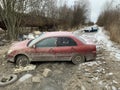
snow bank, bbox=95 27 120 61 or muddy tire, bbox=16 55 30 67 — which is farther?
snow bank, bbox=95 27 120 61

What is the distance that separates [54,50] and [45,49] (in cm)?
41

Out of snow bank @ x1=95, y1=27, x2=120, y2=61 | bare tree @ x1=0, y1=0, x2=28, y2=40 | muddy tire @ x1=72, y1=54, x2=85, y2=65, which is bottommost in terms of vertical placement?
snow bank @ x1=95, y1=27, x2=120, y2=61

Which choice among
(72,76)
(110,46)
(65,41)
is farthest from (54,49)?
(110,46)

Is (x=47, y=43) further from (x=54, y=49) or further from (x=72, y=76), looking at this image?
(x=72, y=76)

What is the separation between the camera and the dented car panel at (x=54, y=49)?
26.2ft

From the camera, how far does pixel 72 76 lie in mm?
6875

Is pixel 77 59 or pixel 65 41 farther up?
pixel 65 41

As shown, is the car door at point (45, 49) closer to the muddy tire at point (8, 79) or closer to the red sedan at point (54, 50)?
the red sedan at point (54, 50)

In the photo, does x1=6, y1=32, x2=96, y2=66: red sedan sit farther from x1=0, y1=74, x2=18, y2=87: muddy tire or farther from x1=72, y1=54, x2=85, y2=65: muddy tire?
x1=0, y1=74, x2=18, y2=87: muddy tire

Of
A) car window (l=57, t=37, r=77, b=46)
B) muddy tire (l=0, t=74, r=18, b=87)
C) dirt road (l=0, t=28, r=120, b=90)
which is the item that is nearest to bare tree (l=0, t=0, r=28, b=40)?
dirt road (l=0, t=28, r=120, b=90)

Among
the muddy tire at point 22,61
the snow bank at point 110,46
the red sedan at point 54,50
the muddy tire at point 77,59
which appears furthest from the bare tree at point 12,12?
the muddy tire at point 77,59

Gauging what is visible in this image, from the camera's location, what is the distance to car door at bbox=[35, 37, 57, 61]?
7.98 metres

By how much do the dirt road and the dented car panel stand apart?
1.22 feet

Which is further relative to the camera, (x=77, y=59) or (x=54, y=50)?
(x=77, y=59)
